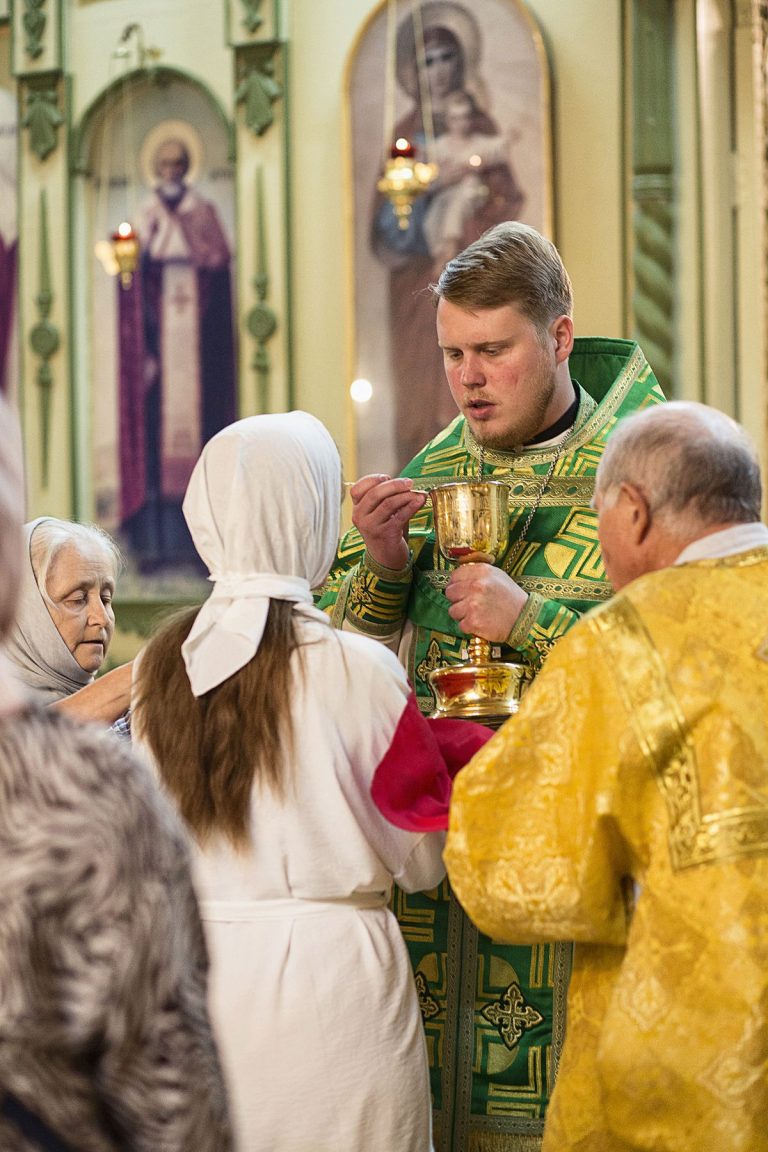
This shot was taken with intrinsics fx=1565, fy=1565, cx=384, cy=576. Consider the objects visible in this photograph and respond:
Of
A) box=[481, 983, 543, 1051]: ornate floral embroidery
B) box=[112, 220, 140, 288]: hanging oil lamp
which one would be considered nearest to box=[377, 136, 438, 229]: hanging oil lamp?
box=[112, 220, 140, 288]: hanging oil lamp

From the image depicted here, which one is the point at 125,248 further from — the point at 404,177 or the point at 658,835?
the point at 658,835

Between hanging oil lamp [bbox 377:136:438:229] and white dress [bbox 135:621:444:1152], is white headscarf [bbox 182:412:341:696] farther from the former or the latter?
hanging oil lamp [bbox 377:136:438:229]

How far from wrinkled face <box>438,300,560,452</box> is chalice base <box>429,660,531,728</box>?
0.65m

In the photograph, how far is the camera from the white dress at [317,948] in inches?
A: 99.9

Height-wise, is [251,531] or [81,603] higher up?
[251,531]

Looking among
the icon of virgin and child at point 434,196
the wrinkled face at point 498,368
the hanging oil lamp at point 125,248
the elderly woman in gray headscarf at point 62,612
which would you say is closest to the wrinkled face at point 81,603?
the elderly woman in gray headscarf at point 62,612

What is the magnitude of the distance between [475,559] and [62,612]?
3.78 ft

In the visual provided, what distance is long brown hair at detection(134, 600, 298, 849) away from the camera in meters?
2.53

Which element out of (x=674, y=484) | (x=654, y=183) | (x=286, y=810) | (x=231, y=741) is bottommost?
(x=286, y=810)

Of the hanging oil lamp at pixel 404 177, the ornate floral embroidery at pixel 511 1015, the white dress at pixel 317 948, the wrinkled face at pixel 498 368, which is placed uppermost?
the hanging oil lamp at pixel 404 177

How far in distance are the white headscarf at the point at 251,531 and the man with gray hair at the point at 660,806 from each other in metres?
0.46

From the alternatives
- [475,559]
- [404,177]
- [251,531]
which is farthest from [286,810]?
[404,177]

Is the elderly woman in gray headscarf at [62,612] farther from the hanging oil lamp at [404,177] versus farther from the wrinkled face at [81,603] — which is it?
the hanging oil lamp at [404,177]

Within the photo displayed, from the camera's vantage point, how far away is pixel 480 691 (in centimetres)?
299
